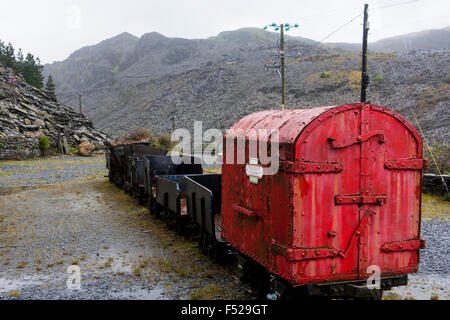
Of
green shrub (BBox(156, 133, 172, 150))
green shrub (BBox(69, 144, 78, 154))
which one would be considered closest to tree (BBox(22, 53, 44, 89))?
green shrub (BBox(69, 144, 78, 154))

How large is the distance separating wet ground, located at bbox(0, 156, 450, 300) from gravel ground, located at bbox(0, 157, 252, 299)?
18mm

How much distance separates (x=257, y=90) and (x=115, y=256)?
55477mm

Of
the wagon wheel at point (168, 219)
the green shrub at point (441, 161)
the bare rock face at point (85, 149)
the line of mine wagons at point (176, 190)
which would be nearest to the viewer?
the line of mine wagons at point (176, 190)

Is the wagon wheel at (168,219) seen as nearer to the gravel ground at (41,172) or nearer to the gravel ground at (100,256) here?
the gravel ground at (100,256)

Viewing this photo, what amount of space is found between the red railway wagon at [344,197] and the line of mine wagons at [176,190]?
9.60 feet

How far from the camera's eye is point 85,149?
38.5 m

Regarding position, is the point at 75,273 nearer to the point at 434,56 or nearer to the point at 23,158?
the point at 23,158

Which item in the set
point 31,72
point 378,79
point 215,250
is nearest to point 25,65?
point 31,72

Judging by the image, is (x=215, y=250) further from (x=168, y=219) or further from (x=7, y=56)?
(x=7, y=56)

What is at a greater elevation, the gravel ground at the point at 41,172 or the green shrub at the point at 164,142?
the green shrub at the point at 164,142

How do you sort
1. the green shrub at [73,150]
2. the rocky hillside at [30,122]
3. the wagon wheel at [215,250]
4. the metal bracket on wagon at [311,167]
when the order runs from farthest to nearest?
the green shrub at [73,150], the rocky hillside at [30,122], the wagon wheel at [215,250], the metal bracket on wagon at [311,167]

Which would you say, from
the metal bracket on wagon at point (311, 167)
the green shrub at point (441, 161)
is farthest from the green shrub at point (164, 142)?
the metal bracket on wagon at point (311, 167)

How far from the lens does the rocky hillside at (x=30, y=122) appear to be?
33531 millimetres

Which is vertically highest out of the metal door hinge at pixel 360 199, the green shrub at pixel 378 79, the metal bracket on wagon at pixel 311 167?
the green shrub at pixel 378 79
